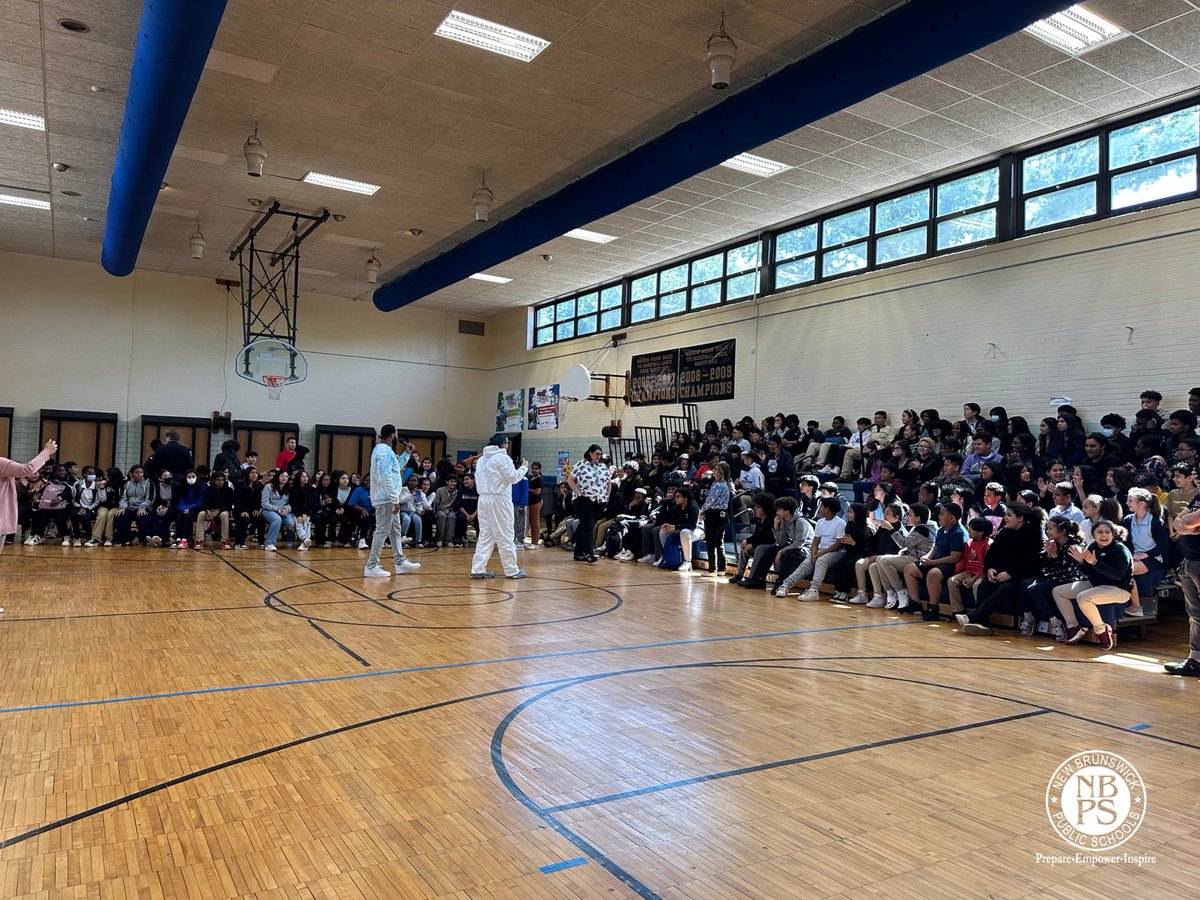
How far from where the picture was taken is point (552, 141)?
1066cm

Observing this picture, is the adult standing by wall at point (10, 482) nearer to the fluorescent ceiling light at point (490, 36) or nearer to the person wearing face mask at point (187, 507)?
the fluorescent ceiling light at point (490, 36)

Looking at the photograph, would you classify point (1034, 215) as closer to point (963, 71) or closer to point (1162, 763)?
point (963, 71)

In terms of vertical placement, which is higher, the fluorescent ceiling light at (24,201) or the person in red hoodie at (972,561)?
the fluorescent ceiling light at (24,201)

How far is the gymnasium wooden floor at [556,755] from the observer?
8.25 feet

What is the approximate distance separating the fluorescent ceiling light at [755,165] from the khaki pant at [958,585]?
6472mm

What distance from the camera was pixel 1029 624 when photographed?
6.80m

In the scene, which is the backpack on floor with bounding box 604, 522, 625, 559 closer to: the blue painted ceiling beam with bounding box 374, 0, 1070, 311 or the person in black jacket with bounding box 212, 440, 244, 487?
the blue painted ceiling beam with bounding box 374, 0, 1070, 311

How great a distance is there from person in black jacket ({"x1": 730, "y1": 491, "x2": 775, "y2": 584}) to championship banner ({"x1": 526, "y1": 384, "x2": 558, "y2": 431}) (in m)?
10.7

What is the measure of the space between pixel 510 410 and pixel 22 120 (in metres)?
12.9

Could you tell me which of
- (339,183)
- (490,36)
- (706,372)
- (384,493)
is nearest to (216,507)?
(384,493)

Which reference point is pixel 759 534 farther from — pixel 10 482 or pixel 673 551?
pixel 10 482

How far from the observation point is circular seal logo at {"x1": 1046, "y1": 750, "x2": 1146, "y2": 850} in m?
2.87

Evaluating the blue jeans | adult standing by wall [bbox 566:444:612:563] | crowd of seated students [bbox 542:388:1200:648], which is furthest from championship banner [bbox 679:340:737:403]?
the blue jeans

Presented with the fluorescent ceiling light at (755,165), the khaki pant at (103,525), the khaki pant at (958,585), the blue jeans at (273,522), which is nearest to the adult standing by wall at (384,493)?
the blue jeans at (273,522)
